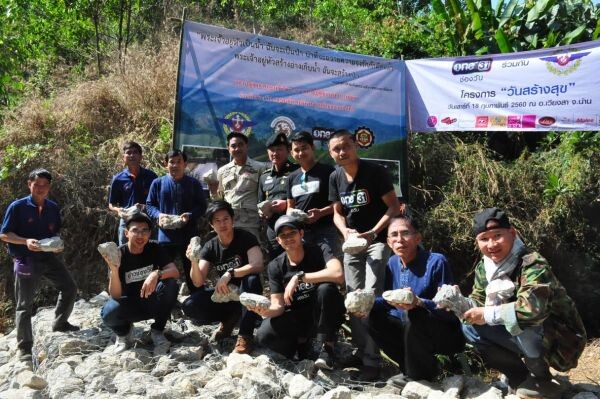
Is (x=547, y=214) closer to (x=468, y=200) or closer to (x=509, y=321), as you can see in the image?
(x=468, y=200)

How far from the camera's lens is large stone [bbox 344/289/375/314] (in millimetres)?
3572

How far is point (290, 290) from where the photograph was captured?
4.05 m

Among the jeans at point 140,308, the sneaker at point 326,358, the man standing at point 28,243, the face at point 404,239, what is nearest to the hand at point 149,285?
the jeans at point 140,308

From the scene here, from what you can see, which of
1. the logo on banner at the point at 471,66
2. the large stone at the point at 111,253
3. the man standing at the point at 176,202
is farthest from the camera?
the logo on banner at the point at 471,66

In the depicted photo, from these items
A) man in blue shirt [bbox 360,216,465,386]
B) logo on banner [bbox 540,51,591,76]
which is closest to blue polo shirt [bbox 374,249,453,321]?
man in blue shirt [bbox 360,216,465,386]

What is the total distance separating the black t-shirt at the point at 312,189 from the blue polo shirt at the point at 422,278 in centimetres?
105

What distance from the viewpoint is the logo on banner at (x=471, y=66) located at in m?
6.36

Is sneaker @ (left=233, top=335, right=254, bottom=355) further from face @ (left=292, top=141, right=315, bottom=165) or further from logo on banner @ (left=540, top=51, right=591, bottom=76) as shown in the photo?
logo on banner @ (left=540, top=51, right=591, bottom=76)

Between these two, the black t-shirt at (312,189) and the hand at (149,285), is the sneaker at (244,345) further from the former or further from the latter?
the black t-shirt at (312,189)

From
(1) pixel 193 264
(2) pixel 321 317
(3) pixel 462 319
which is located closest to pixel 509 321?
(3) pixel 462 319

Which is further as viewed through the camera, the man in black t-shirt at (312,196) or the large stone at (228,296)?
the man in black t-shirt at (312,196)

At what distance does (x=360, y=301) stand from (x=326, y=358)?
2.24 ft

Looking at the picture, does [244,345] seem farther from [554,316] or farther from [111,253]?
[554,316]

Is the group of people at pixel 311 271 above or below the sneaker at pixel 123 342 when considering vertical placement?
above
